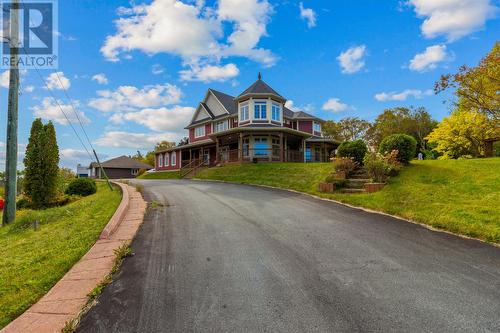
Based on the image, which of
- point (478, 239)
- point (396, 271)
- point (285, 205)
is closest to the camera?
point (396, 271)

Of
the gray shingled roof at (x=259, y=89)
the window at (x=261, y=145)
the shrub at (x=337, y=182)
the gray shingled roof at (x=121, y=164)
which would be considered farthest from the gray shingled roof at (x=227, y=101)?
the gray shingled roof at (x=121, y=164)

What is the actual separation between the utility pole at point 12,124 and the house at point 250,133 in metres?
16.3

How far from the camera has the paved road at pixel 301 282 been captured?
277cm

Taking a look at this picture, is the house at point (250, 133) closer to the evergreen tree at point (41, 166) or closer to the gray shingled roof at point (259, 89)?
the gray shingled roof at point (259, 89)

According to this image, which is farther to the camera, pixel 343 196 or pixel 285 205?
pixel 343 196

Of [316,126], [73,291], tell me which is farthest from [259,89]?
[73,291]

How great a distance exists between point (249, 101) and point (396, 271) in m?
25.2

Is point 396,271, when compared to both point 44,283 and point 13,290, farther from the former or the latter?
point 13,290

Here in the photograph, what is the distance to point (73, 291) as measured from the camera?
3.40 m

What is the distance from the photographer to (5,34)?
10203 mm

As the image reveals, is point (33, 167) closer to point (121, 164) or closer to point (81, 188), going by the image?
point (81, 188)

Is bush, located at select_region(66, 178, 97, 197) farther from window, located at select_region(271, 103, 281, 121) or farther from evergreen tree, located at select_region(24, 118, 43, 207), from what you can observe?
window, located at select_region(271, 103, 281, 121)

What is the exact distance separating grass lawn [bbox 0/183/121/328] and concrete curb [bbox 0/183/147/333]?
14 cm

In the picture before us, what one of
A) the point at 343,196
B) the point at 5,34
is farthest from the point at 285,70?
the point at 5,34
